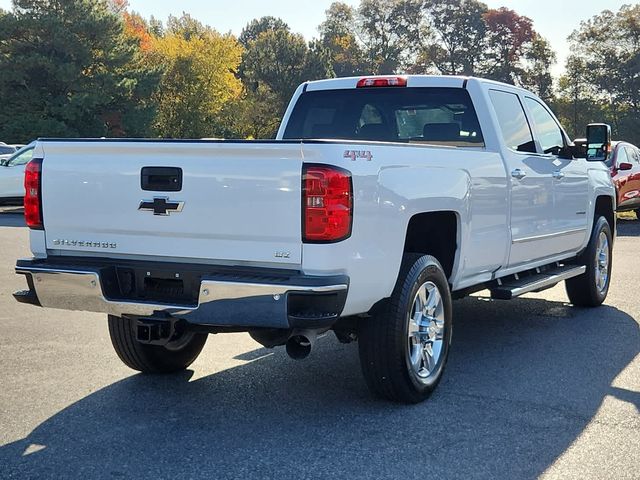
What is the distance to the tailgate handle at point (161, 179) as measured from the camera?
431 centimetres

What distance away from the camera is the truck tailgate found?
4082 millimetres

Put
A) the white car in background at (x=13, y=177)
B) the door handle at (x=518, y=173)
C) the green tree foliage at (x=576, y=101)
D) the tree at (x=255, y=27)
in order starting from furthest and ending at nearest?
the tree at (x=255, y=27)
the green tree foliage at (x=576, y=101)
the white car in background at (x=13, y=177)
the door handle at (x=518, y=173)

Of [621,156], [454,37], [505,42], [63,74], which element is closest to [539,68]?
[505,42]

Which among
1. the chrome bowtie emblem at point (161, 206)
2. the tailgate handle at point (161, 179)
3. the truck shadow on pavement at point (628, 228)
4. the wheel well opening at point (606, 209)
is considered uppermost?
the tailgate handle at point (161, 179)

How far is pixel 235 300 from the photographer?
4.08 metres

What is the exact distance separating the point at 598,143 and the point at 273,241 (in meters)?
4.49

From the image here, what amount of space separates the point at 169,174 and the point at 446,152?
5.91ft

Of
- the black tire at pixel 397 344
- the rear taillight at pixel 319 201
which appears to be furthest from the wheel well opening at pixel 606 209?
the rear taillight at pixel 319 201

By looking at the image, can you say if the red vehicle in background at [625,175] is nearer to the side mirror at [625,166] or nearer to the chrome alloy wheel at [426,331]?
the side mirror at [625,166]

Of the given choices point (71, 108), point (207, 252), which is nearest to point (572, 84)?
point (71, 108)

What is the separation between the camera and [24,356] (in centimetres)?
591

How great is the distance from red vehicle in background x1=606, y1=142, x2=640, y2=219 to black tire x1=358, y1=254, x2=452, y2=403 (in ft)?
41.9

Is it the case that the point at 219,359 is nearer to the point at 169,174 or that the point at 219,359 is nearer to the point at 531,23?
the point at 169,174

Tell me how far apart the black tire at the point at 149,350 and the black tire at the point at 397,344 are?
1433 millimetres
